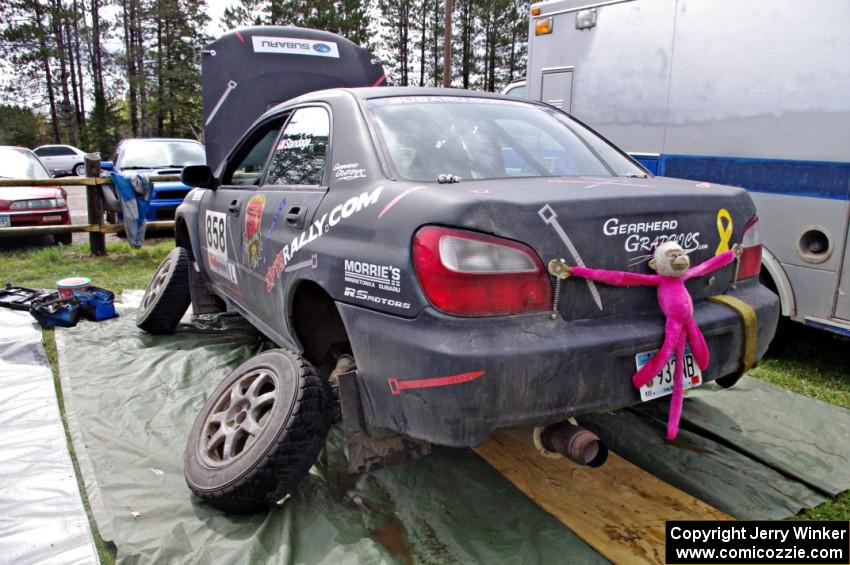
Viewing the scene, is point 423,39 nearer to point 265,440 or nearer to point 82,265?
point 82,265

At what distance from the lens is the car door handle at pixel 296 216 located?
2.83 metres

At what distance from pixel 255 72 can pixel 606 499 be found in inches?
222

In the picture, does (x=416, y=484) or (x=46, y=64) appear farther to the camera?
(x=46, y=64)

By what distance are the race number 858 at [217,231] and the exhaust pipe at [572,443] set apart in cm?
245

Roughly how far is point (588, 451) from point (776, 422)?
1875mm

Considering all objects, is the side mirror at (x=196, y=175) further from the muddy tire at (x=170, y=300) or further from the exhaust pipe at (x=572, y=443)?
the exhaust pipe at (x=572, y=443)

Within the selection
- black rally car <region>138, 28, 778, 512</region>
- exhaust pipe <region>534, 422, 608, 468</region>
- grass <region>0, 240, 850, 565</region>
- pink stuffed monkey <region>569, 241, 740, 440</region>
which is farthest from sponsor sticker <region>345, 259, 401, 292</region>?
grass <region>0, 240, 850, 565</region>

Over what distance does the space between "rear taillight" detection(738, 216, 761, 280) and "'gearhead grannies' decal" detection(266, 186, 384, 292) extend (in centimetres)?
155

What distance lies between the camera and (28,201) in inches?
346

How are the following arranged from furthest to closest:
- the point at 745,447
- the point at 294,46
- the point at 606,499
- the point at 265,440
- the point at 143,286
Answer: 1. the point at 143,286
2. the point at 294,46
3. the point at 745,447
4. the point at 606,499
5. the point at 265,440

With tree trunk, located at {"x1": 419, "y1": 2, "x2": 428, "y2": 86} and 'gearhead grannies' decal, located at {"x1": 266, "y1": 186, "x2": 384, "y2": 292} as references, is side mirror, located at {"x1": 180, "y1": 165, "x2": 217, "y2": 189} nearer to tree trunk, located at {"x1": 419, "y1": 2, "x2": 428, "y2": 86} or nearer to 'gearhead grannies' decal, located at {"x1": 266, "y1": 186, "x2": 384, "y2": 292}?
'gearhead grannies' decal, located at {"x1": 266, "y1": 186, "x2": 384, "y2": 292}

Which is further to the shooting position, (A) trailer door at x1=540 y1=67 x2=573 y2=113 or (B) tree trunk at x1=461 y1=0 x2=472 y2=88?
(B) tree trunk at x1=461 y1=0 x2=472 y2=88

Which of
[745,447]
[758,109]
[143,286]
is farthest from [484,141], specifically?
[143,286]

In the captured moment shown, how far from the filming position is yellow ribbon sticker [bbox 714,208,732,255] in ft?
8.23
